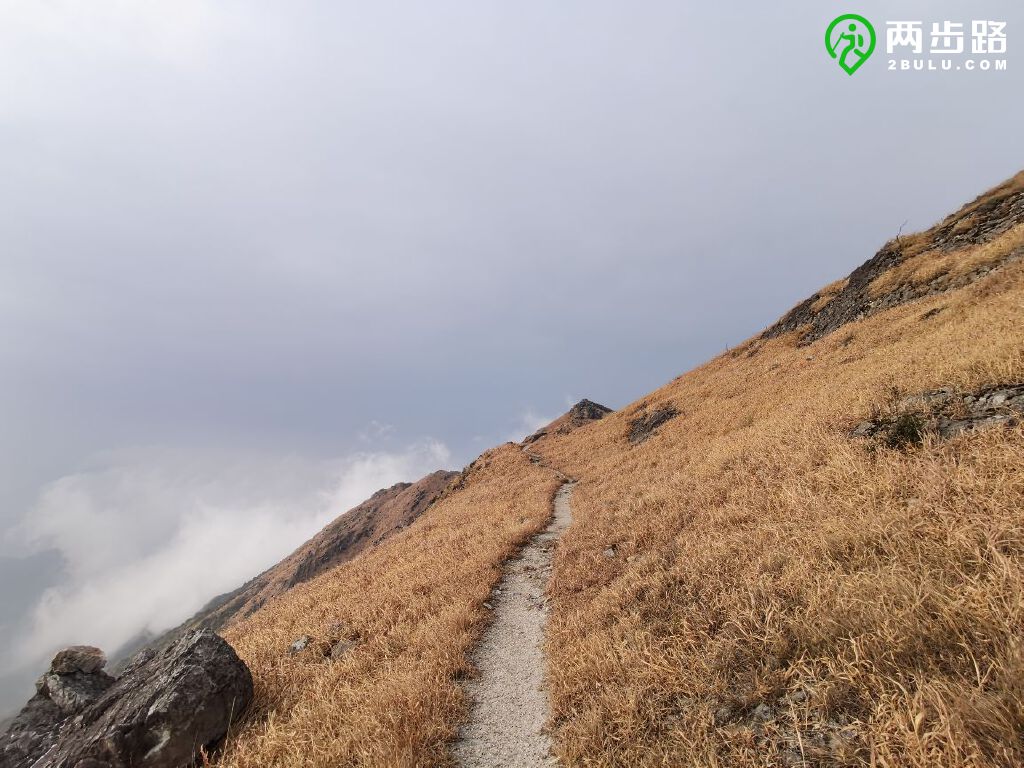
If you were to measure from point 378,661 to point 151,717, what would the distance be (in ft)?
11.4

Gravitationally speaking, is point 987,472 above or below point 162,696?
below

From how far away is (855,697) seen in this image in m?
4.07

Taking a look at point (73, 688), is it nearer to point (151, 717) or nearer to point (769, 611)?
point (151, 717)

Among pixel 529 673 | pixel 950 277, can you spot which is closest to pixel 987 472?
pixel 529 673

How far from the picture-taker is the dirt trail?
5.59 metres

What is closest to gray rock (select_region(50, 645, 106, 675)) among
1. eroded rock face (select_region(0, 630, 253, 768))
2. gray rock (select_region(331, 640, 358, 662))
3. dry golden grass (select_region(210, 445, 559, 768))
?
eroded rock face (select_region(0, 630, 253, 768))

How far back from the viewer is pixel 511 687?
704 cm

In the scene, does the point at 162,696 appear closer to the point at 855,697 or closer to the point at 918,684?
the point at 855,697

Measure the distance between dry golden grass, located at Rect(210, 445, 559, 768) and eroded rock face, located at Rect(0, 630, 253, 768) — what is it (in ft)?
1.90

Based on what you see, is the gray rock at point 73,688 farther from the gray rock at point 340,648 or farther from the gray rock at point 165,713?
the gray rock at point 340,648

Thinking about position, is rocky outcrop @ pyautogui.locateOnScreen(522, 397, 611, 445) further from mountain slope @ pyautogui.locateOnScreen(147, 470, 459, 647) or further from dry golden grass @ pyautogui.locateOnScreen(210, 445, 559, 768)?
dry golden grass @ pyautogui.locateOnScreen(210, 445, 559, 768)

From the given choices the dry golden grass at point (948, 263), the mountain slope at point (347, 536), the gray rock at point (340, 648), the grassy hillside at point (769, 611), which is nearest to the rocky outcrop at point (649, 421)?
the dry golden grass at point (948, 263)

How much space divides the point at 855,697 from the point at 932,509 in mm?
3413

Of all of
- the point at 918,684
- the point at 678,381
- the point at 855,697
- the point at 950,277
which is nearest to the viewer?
the point at 918,684
